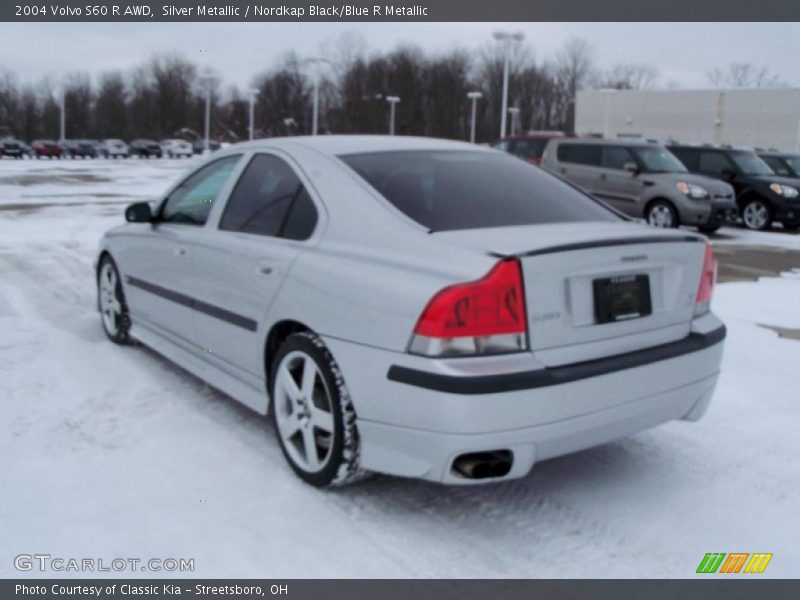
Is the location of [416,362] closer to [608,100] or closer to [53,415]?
[53,415]

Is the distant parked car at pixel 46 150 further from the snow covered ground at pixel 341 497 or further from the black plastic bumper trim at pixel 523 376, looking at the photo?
the black plastic bumper trim at pixel 523 376

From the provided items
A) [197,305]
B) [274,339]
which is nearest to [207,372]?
[197,305]

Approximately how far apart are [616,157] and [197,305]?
11597mm

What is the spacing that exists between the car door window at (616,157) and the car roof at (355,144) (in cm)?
1067

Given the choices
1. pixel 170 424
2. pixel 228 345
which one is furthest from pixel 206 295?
pixel 170 424

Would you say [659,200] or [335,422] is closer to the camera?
[335,422]

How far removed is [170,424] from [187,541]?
4.20 ft

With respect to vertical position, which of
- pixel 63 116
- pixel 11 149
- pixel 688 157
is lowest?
pixel 11 149

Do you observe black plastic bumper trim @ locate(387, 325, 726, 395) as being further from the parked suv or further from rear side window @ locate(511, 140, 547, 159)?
rear side window @ locate(511, 140, 547, 159)

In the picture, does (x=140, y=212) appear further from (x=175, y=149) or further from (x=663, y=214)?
(x=175, y=149)

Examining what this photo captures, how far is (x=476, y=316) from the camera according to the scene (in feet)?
9.69

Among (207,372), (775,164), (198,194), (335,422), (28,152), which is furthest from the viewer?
(28,152)

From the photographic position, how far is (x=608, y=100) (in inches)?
2157

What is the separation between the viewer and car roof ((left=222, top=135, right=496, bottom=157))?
13.4 ft
